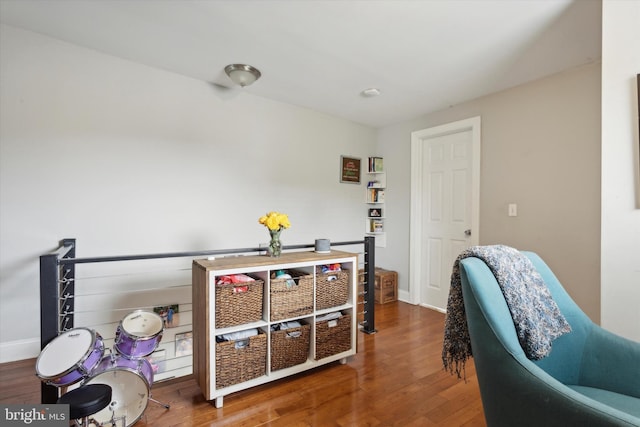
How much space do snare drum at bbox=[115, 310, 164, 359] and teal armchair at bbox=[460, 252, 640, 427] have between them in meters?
1.59

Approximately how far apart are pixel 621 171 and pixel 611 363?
1.06m

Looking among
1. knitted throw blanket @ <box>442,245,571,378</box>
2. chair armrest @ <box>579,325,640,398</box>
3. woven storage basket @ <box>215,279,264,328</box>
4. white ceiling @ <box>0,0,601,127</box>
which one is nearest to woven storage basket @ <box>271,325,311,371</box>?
woven storage basket @ <box>215,279,264,328</box>

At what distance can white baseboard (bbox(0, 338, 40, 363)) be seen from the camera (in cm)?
216

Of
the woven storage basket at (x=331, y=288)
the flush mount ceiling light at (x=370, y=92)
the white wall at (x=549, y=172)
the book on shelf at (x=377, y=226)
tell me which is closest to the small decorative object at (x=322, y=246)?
the woven storage basket at (x=331, y=288)

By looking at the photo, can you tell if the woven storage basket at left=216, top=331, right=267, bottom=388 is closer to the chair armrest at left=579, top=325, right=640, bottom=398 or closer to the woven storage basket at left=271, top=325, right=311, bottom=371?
the woven storage basket at left=271, top=325, right=311, bottom=371

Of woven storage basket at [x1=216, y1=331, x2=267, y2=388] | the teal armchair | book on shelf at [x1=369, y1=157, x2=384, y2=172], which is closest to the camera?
the teal armchair

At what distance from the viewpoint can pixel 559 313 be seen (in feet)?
4.11

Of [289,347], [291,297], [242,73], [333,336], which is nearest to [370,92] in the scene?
[242,73]

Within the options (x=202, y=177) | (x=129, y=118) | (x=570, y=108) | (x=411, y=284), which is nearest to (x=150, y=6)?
(x=129, y=118)

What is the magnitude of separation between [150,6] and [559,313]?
2.74 meters

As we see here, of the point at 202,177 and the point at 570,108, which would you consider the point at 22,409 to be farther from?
the point at 570,108

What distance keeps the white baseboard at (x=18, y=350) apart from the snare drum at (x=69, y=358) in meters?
1.27

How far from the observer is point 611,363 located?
119 centimetres

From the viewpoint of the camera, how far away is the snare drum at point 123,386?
1.45m
